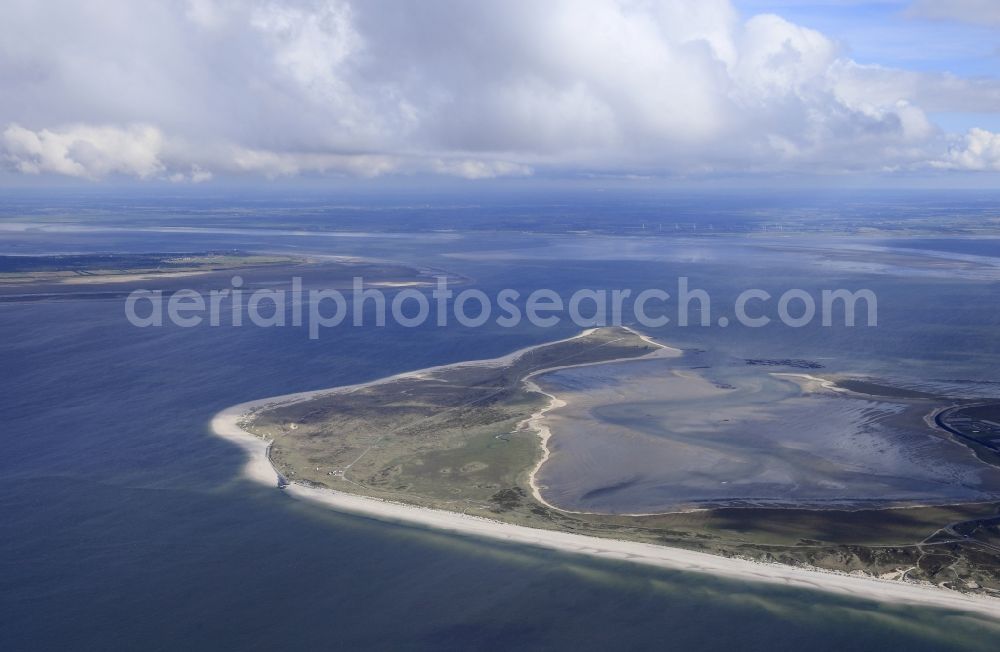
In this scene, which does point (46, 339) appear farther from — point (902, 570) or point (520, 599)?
point (902, 570)

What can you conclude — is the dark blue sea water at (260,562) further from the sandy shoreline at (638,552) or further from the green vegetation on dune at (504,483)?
the green vegetation on dune at (504,483)

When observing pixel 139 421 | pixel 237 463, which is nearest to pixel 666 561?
pixel 237 463

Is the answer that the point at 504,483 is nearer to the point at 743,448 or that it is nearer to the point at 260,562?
the point at 260,562

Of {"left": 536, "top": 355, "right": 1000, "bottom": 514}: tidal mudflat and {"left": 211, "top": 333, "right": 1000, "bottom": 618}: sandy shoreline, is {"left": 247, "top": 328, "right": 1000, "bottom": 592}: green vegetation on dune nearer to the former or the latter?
{"left": 211, "top": 333, "right": 1000, "bottom": 618}: sandy shoreline

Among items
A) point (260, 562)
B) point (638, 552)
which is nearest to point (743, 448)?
point (638, 552)

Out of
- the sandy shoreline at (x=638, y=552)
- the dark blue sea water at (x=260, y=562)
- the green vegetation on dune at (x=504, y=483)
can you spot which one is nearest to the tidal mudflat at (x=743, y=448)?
the green vegetation on dune at (x=504, y=483)

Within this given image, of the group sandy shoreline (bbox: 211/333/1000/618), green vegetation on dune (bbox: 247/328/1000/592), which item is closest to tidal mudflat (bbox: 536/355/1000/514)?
green vegetation on dune (bbox: 247/328/1000/592)
